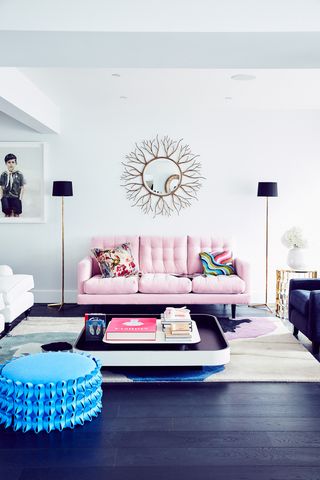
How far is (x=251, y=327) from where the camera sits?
5.67m

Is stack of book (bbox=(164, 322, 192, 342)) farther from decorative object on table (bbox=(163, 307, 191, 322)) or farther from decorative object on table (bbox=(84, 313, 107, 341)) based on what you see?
decorative object on table (bbox=(84, 313, 107, 341))

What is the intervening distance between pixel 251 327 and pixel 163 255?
167 cm

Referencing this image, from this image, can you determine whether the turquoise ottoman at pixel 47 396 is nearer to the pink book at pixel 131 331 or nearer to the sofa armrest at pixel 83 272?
the pink book at pixel 131 331

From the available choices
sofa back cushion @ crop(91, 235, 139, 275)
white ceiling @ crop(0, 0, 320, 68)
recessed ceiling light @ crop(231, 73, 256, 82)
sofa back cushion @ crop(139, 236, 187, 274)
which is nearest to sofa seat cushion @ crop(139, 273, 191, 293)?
sofa back cushion @ crop(139, 236, 187, 274)

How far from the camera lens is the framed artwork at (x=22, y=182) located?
7008 millimetres

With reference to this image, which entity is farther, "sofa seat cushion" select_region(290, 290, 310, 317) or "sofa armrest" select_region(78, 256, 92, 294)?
"sofa armrest" select_region(78, 256, 92, 294)

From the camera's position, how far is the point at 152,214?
7.14 metres

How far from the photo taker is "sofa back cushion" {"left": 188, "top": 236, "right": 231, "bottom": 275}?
682cm

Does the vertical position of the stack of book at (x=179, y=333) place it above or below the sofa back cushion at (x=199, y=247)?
below

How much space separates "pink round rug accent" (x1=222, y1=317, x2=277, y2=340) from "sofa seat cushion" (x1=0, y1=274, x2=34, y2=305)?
84.1 inches

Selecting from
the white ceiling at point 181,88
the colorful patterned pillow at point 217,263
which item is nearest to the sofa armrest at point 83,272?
the colorful patterned pillow at point 217,263

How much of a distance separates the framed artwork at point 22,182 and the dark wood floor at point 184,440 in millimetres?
3693

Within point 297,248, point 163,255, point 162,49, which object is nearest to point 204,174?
point 163,255

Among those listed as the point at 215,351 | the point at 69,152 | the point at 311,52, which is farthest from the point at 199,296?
the point at 311,52
